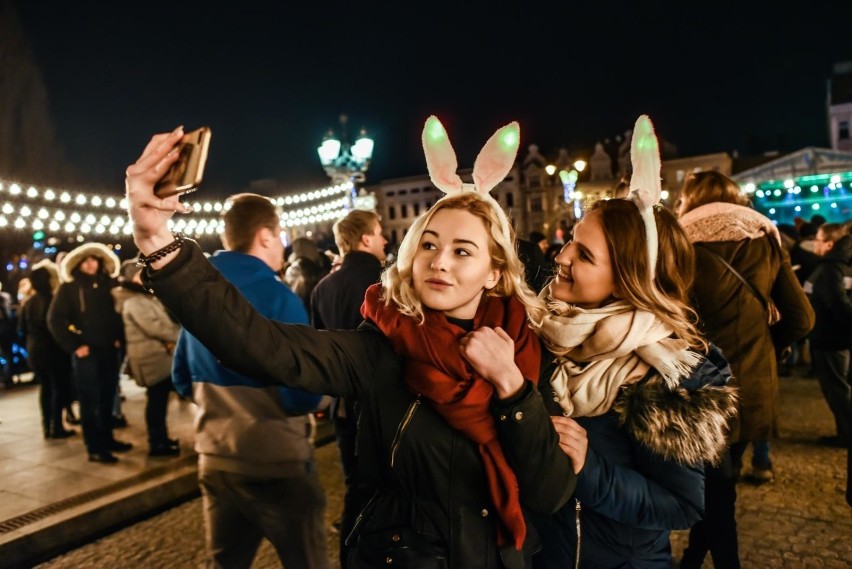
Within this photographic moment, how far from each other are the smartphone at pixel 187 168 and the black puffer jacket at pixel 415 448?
0.36m

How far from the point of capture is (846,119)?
54.6 m

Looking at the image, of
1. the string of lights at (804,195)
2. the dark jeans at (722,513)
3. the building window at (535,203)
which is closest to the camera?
the dark jeans at (722,513)

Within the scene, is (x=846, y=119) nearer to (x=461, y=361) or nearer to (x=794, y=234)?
(x=794, y=234)

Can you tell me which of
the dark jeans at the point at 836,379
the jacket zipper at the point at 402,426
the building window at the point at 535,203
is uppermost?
the building window at the point at 535,203

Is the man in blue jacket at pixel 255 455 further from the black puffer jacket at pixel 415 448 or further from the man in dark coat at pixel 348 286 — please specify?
the man in dark coat at pixel 348 286

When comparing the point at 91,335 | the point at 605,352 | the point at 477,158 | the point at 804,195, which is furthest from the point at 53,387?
the point at 804,195

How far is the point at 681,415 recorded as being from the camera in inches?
75.3

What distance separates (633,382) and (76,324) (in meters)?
6.61

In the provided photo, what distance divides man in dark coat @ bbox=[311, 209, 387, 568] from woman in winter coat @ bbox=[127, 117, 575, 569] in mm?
2540

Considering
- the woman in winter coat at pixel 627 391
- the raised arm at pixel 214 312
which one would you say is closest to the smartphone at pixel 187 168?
the raised arm at pixel 214 312

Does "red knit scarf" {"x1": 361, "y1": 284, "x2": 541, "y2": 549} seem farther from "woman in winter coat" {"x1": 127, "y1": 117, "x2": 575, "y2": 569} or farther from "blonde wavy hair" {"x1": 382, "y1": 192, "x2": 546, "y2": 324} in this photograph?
"blonde wavy hair" {"x1": 382, "y1": 192, "x2": 546, "y2": 324}

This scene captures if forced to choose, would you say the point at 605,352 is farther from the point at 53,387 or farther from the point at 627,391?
the point at 53,387

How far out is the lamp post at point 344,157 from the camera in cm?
1225

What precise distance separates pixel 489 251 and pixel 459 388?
51cm
